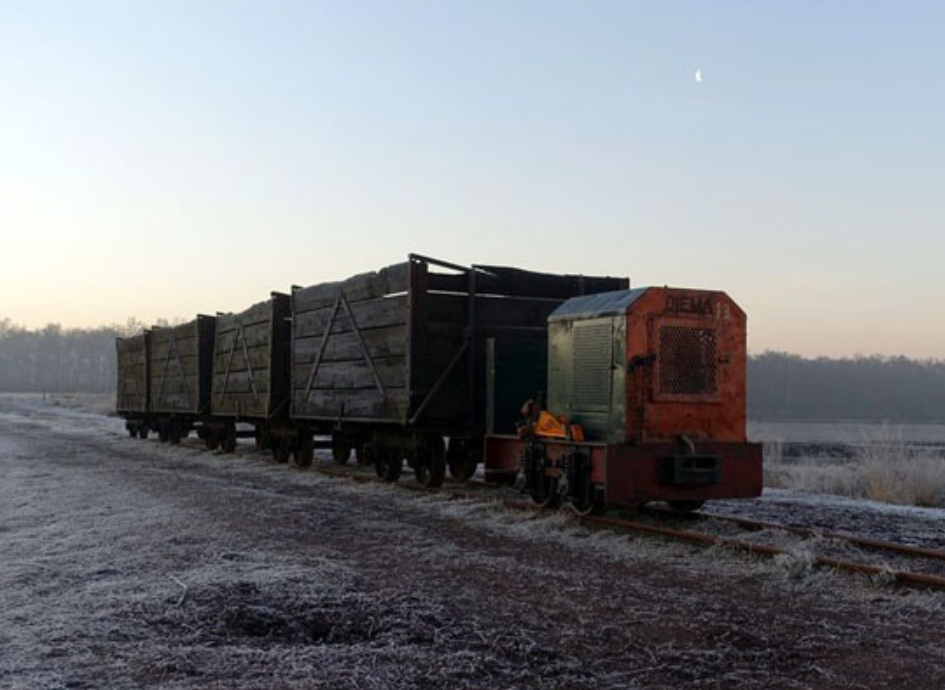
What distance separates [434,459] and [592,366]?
4298mm

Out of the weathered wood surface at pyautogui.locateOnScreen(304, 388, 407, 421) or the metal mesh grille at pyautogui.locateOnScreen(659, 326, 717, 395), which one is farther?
the weathered wood surface at pyautogui.locateOnScreen(304, 388, 407, 421)

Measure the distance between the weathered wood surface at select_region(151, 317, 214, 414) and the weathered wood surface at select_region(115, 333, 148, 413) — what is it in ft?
2.76

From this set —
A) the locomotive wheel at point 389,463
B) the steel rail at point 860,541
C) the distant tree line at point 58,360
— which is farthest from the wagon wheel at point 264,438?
the distant tree line at point 58,360

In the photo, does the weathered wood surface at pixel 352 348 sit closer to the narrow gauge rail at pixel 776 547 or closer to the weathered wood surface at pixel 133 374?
the narrow gauge rail at pixel 776 547

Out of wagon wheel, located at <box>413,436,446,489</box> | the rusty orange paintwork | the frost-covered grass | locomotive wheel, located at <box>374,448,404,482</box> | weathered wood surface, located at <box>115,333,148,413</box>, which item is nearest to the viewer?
the rusty orange paintwork

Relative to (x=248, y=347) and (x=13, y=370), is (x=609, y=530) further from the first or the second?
(x=13, y=370)

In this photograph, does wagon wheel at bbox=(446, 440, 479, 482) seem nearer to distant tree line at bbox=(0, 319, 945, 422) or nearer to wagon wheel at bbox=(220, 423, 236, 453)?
wagon wheel at bbox=(220, 423, 236, 453)

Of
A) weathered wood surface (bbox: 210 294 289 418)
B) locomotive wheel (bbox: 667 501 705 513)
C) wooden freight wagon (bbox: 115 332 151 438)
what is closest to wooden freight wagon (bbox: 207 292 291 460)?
weathered wood surface (bbox: 210 294 289 418)

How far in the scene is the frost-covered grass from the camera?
15.2 m

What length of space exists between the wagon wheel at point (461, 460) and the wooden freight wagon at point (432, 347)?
0.02m

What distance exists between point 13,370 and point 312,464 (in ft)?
641

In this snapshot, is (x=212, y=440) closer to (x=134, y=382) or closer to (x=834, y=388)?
(x=134, y=382)

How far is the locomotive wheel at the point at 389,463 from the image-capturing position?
49.3 feet

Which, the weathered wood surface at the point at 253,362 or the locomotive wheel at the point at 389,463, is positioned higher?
the weathered wood surface at the point at 253,362
